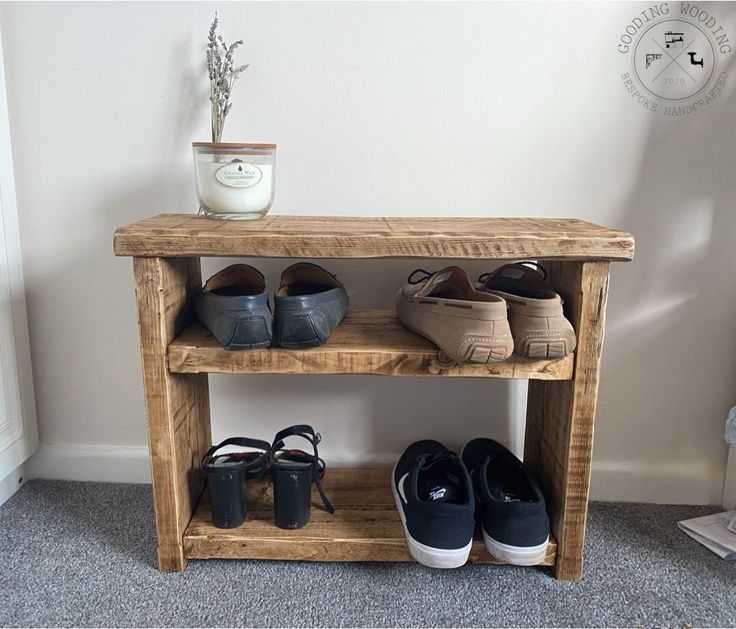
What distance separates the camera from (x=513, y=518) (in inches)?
37.5

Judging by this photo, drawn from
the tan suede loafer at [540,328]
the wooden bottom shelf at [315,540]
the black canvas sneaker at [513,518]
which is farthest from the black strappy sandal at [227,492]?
the tan suede loafer at [540,328]

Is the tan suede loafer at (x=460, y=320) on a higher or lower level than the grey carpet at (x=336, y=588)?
higher

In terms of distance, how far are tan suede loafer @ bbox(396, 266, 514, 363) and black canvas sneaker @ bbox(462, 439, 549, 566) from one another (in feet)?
0.85

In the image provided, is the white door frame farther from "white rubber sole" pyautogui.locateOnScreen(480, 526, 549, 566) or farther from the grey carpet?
"white rubber sole" pyautogui.locateOnScreen(480, 526, 549, 566)

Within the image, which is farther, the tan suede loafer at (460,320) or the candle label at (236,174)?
the candle label at (236,174)

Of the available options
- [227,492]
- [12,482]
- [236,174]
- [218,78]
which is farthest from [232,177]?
[12,482]

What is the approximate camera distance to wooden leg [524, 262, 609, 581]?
929 millimetres

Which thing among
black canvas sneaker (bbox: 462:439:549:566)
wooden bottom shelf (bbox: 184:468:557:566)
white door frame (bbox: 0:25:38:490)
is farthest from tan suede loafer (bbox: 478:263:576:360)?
white door frame (bbox: 0:25:38:490)

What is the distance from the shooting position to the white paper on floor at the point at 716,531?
3.61 ft

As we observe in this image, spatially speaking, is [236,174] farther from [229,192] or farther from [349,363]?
[349,363]

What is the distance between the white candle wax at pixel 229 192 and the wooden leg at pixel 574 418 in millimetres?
536

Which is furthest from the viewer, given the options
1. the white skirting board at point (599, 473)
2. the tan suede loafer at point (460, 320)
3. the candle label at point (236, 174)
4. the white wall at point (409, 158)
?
the white skirting board at point (599, 473)

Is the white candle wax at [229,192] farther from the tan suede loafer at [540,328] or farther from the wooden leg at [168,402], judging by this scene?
the tan suede loafer at [540,328]

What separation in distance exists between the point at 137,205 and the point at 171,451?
52 centimetres
